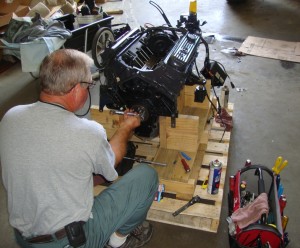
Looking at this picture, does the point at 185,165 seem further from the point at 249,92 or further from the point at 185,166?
the point at 249,92

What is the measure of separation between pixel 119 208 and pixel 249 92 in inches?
71.3

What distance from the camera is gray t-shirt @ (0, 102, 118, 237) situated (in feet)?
3.25

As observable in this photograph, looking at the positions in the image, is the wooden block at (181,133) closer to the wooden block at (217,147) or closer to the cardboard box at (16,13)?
the wooden block at (217,147)

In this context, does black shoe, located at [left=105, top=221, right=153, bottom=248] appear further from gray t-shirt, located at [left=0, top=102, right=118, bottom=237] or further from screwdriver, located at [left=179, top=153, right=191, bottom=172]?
gray t-shirt, located at [left=0, top=102, right=118, bottom=237]

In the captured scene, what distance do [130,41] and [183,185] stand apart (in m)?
0.82

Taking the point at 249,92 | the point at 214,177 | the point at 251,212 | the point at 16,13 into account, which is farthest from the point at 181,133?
the point at 16,13

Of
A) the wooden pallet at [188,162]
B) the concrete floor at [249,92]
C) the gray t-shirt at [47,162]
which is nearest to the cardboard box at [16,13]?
the concrete floor at [249,92]

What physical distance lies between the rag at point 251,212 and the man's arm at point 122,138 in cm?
59

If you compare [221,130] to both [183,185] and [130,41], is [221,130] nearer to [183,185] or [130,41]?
[183,185]

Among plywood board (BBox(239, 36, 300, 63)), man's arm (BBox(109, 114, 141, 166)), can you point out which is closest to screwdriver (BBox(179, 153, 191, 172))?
man's arm (BBox(109, 114, 141, 166))

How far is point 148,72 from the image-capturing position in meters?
1.39

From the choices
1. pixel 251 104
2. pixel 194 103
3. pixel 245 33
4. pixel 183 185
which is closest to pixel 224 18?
pixel 245 33

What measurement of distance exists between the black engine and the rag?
55cm

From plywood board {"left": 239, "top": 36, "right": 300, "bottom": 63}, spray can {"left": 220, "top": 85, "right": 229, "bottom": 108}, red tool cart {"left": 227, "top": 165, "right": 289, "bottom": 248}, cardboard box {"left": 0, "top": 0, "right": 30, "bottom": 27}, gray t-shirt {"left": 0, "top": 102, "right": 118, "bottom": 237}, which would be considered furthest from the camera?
cardboard box {"left": 0, "top": 0, "right": 30, "bottom": 27}
